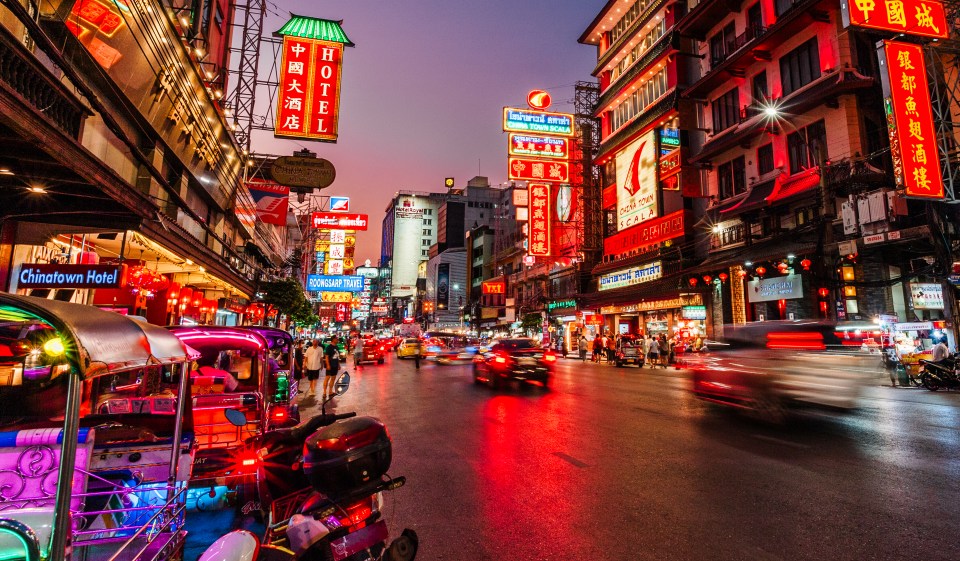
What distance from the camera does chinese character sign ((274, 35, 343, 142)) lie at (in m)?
17.3

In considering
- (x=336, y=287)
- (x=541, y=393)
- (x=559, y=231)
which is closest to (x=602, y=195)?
(x=559, y=231)

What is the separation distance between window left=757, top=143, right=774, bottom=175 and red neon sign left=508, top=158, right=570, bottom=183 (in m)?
13.9

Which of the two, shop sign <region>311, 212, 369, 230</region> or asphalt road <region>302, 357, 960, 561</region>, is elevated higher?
shop sign <region>311, 212, 369, 230</region>

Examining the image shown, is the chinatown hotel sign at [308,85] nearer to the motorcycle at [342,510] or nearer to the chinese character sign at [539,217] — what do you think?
the motorcycle at [342,510]

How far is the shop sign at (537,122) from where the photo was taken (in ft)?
114

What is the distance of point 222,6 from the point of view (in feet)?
70.7

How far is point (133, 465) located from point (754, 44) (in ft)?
95.7

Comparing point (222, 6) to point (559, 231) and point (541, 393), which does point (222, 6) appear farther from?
point (559, 231)

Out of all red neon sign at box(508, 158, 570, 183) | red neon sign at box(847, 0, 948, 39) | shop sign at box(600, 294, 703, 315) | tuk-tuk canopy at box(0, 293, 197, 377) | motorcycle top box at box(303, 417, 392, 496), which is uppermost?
red neon sign at box(508, 158, 570, 183)

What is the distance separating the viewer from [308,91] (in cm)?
1752

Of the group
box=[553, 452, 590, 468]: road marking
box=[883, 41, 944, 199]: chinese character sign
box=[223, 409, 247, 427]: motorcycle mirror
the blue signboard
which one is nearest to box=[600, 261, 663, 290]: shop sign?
box=[883, 41, 944, 199]: chinese character sign

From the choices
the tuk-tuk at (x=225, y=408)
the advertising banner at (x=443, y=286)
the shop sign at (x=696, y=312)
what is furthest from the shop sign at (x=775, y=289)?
the advertising banner at (x=443, y=286)

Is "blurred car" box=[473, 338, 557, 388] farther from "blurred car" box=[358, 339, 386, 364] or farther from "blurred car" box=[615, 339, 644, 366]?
"blurred car" box=[358, 339, 386, 364]

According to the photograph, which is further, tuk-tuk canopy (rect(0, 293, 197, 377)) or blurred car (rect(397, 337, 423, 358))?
blurred car (rect(397, 337, 423, 358))
